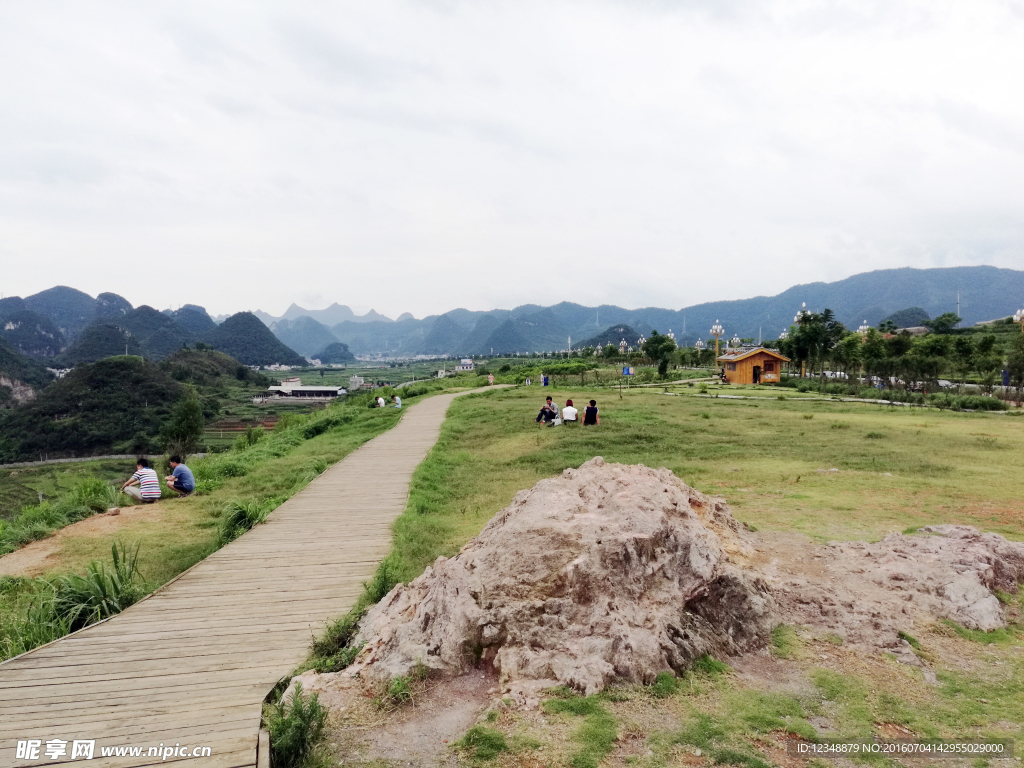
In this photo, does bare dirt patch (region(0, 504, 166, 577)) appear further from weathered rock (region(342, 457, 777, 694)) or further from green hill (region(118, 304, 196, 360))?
green hill (region(118, 304, 196, 360))

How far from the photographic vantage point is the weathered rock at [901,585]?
5719mm

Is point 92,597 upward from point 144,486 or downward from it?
upward

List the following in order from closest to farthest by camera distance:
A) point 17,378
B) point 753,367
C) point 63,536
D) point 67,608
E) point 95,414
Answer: point 67,608 → point 63,536 → point 753,367 → point 95,414 → point 17,378

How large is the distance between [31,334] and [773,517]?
9297 inches

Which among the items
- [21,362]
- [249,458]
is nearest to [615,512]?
[249,458]

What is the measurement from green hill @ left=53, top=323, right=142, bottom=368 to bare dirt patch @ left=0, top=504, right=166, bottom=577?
6283 inches

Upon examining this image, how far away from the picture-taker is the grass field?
4.02m

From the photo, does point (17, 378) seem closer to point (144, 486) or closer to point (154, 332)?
point (154, 332)

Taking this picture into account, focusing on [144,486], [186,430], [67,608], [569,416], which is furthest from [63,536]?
[186,430]

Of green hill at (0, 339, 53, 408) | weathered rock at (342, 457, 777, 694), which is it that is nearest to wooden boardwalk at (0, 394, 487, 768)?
weathered rock at (342, 457, 777, 694)

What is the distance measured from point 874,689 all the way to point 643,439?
12519mm

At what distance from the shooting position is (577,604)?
16.5 feet

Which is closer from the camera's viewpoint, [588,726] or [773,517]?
[588,726]

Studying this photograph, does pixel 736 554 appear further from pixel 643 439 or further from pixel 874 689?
pixel 643 439
